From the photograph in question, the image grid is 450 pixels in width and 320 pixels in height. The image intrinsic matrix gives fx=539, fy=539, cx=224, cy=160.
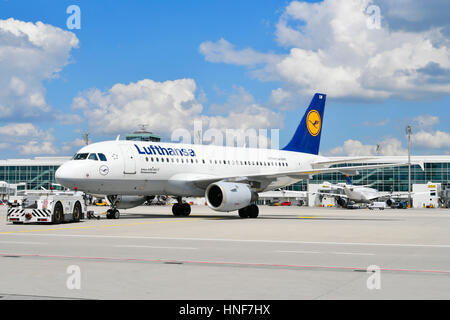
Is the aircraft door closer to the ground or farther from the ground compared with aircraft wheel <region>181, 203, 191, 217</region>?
farther from the ground

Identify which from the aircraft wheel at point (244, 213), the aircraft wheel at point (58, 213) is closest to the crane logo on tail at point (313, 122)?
the aircraft wheel at point (244, 213)

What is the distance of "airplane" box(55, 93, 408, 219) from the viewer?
27531mm

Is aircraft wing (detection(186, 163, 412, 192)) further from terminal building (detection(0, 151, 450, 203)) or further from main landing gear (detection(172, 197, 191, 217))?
terminal building (detection(0, 151, 450, 203))

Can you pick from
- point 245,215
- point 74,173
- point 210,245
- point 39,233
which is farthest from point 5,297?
point 245,215

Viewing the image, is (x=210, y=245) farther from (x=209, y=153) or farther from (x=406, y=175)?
(x=406, y=175)

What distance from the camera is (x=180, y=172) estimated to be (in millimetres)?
31453

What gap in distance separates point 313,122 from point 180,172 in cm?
1307

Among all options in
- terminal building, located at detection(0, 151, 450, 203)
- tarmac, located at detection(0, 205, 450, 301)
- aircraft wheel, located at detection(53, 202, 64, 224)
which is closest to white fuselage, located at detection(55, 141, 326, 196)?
aircraft wheel, located at detection(53, 202, 64, 224)

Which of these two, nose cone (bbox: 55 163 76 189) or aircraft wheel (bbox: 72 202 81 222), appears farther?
nose cone (bbox: 55 163 76 189)

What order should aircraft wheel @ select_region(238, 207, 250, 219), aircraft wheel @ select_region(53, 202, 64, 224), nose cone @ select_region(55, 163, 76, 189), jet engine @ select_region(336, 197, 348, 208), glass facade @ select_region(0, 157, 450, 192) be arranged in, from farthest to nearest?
glass facade @ select_region(0, 157, 450, 192)
jet engine @ select_region(336, 197, 348, 208)
aircraft wheel @ select_region(238, 207, 250, 219)
nose cone @ select_region(55, 163, 76, 189)
aircraft wheel @ select_region(53, 202, 64, 224)

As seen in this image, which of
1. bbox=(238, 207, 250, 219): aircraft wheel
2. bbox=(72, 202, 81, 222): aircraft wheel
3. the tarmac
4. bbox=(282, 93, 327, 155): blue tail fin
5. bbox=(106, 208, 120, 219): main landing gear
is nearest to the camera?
the tarmac

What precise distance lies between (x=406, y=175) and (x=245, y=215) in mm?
81883

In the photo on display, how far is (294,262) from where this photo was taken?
11.3 meters

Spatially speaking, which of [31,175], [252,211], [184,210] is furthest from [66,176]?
[31,175]
